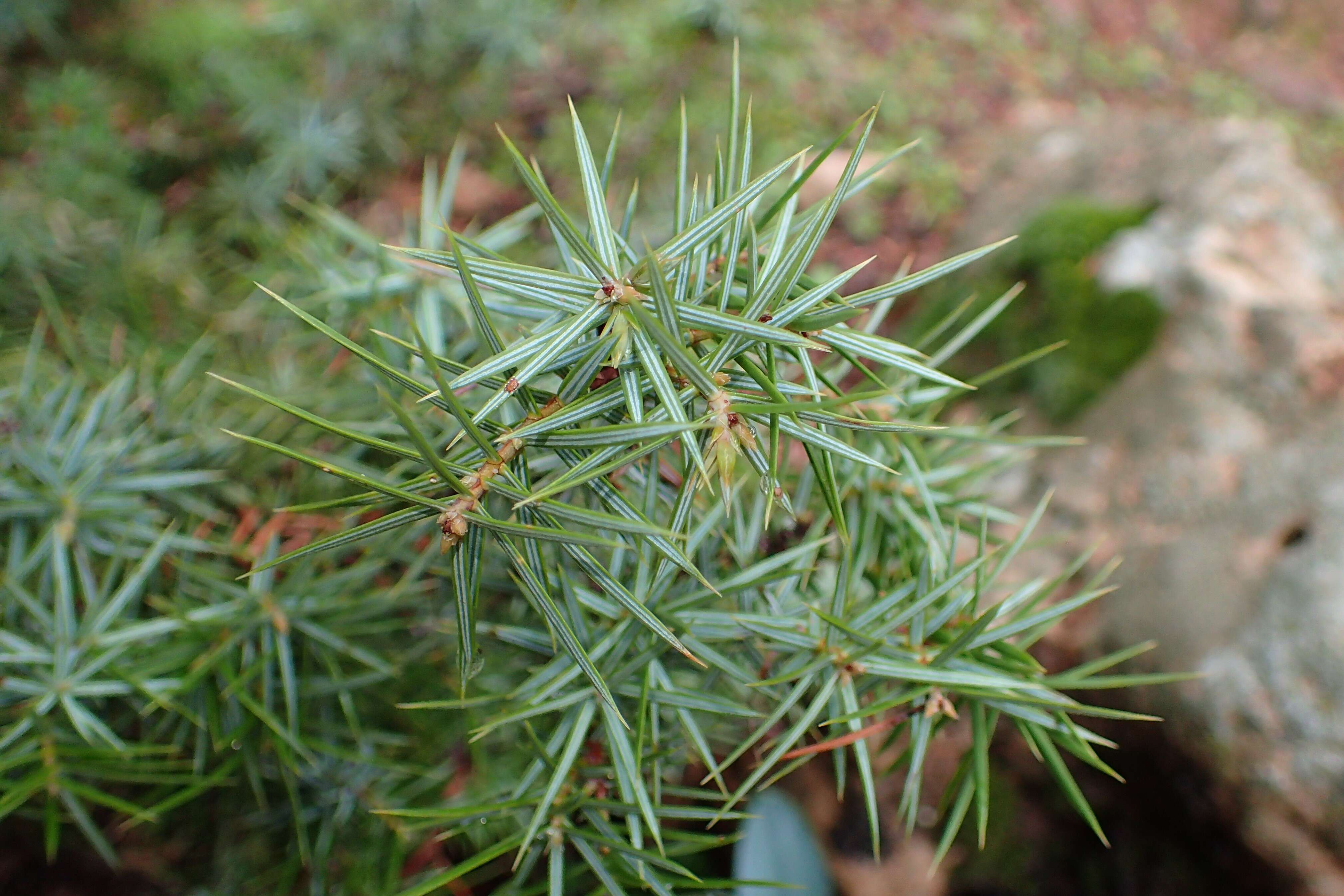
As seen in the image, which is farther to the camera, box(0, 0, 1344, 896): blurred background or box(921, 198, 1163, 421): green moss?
box(921, 198, 1163, 421): green moss

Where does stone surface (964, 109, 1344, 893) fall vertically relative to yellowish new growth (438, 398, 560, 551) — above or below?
above

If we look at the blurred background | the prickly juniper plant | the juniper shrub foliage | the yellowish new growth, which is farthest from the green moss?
the yellowish new growth

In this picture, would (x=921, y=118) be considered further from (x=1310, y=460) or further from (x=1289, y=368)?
(x=1310, y=460)

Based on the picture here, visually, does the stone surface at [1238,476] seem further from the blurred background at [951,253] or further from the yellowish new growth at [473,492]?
the yellowish new growth at [473,492]

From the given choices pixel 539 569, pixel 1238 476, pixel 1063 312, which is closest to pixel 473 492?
pixel 539 569

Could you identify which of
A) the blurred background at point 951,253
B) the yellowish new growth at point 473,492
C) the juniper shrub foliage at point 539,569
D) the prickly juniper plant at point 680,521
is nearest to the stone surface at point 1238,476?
the blurred background at point 951,253

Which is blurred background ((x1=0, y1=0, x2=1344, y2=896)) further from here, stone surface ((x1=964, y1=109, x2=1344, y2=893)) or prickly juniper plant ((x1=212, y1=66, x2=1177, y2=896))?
prickly juniper plant ((x1=212, y1=66, x2=1177, y2=896))
